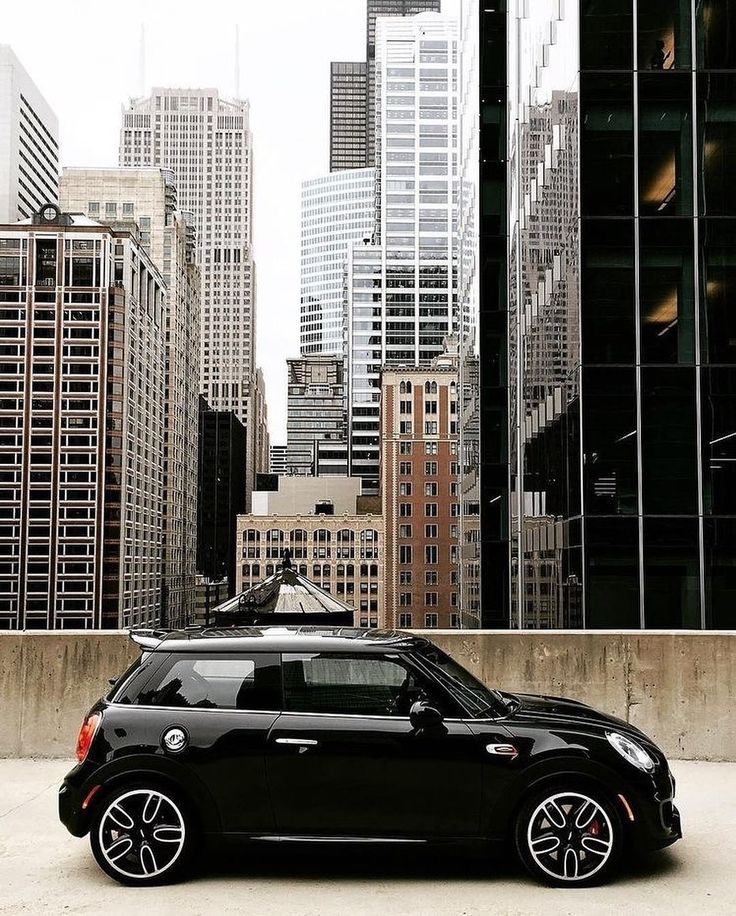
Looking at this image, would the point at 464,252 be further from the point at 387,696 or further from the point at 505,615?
the point at 387,696

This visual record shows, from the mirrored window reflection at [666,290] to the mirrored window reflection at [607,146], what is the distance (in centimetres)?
86

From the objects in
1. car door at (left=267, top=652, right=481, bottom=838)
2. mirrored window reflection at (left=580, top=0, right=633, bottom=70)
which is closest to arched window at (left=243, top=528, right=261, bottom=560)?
mirrored window reflection at (left=580, top=0, right=633, bottom=70)

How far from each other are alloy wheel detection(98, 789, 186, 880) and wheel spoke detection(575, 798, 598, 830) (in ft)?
7.21

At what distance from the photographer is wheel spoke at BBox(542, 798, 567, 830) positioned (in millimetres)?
5812

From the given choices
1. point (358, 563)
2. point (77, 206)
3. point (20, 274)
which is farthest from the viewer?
point (77, 206)

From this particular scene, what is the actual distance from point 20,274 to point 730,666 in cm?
13730

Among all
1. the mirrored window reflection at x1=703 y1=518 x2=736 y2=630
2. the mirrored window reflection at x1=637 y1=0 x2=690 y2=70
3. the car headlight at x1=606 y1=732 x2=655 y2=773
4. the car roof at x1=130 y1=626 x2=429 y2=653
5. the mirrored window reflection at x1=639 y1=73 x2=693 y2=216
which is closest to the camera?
the car headlight at x1=606 y1=732 x2=655 y2=773

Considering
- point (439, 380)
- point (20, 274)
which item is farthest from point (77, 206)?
point (439, 380)

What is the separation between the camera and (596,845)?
19.1 ft

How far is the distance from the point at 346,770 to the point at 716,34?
20.9 m

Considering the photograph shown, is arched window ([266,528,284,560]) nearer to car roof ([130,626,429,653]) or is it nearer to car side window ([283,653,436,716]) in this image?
car roof ([130,626,429,653])

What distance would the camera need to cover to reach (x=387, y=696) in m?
6.08

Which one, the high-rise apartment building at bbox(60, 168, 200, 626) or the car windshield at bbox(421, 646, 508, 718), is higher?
the high-rise apartment building at bbox(60, 168, 200, 626)

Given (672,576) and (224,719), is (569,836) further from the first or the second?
(672,576)
